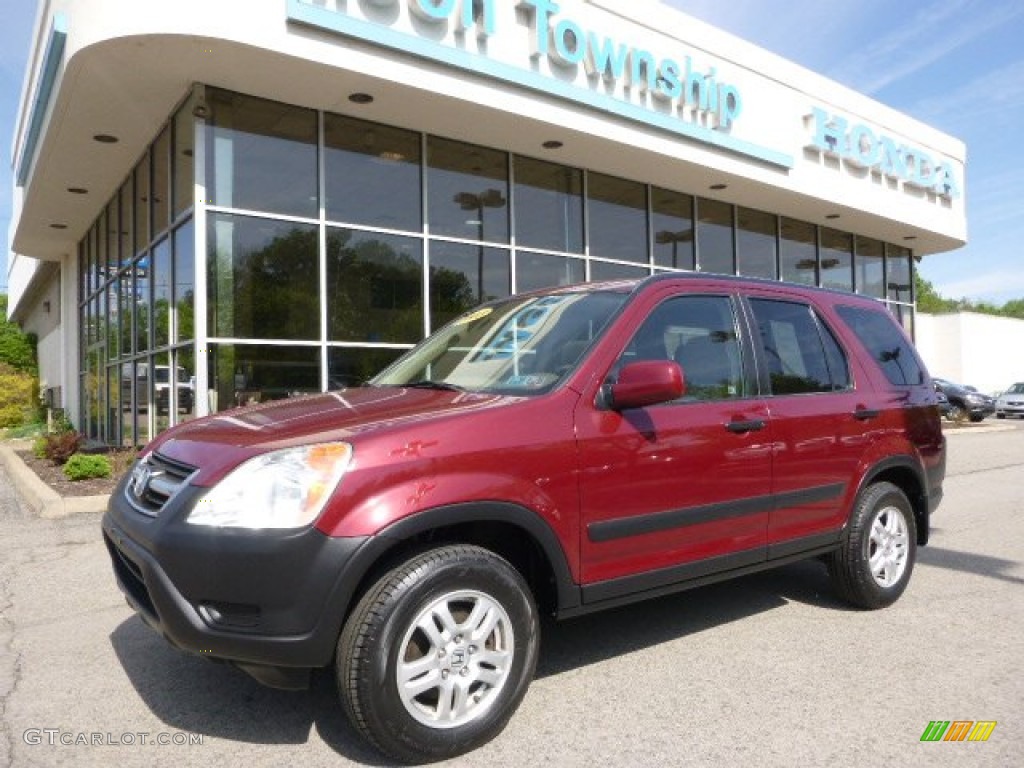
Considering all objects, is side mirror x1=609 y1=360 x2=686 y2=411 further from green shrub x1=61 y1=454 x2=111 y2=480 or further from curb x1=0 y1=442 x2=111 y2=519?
green shrub x1=61 y1=454 x2=111 y2=480

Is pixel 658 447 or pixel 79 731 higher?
pixel 658 447

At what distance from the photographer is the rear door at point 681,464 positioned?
3.25m

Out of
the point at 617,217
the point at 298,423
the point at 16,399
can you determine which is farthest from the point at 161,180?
the point at 16,399

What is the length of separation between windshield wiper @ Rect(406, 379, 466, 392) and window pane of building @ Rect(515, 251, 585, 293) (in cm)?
856

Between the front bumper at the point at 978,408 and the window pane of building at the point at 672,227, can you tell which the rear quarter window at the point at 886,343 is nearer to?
the window pane of building at the point at 672,227

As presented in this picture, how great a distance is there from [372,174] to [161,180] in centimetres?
300

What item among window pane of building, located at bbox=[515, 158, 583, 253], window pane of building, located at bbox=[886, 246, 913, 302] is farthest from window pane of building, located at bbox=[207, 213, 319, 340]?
window pane of building, located at bbox=[886, 246, 913, 302]

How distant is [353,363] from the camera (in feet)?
34.2

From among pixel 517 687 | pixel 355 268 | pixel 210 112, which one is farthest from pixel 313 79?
pixel 517 687

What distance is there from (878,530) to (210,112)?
8.58m

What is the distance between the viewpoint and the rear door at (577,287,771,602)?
3254 mm

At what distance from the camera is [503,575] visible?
9.66 ft

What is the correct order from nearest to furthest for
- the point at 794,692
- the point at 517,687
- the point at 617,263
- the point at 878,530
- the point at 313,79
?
1. the point at 517,687
2. the point at 794,692
3. the point at 878,530
4. the point at 313,79
5. the point at 617,263

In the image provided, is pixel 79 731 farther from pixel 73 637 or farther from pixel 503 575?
pixel 503 575
